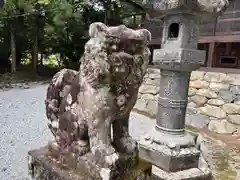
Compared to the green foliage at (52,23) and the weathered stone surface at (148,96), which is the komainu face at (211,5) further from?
the green foliage at (52,23)

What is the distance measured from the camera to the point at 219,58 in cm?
587

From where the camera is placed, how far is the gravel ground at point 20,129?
270cm

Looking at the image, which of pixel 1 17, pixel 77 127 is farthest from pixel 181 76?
pixel 1 17

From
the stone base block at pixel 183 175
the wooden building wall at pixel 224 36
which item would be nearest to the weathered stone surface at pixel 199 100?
the wooden building wall at pixel 224 36

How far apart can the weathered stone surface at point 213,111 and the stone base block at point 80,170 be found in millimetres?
3479

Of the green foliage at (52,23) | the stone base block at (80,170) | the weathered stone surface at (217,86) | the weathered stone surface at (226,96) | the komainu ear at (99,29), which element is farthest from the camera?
the green foliage at (52,23)

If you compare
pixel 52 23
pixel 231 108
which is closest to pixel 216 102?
pixel 231 108

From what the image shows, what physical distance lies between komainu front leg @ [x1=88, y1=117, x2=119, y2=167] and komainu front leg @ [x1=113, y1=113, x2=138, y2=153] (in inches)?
4.9

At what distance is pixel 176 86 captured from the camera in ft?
7.54

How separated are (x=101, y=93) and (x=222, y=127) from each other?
12.5ft

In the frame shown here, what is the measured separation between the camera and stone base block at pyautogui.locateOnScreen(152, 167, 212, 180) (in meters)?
2.12

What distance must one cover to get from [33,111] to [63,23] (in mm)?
3977

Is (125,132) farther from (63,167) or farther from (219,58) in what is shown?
(219,58)

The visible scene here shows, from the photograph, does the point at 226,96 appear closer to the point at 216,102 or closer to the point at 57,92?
the point at 216,102
